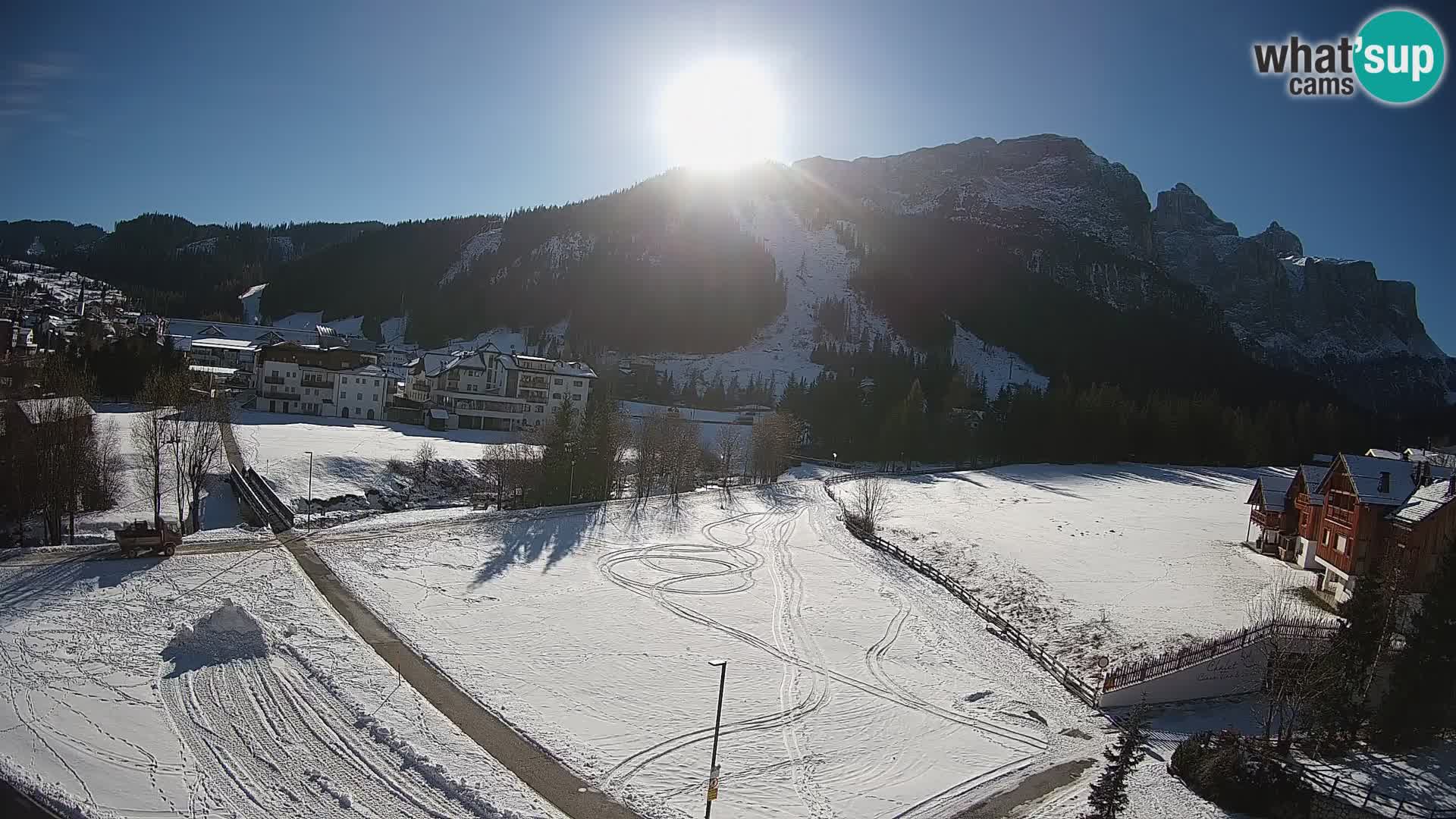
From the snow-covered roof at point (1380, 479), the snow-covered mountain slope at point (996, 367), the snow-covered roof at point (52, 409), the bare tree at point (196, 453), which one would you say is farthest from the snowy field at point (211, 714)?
the snow-covered mountain slope at point (996, 367)

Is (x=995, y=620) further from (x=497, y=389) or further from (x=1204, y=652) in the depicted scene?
(x=497, y=389)

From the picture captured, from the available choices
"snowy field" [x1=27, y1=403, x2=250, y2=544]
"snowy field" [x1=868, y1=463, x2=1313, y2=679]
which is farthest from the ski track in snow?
"snowy field" [x1=868, y1=463, x2=1313, y2=679]

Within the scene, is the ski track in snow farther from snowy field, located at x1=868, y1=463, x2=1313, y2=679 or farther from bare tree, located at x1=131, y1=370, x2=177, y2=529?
snowy field, located at x1=868, y1=463, x2=1313, y2=679

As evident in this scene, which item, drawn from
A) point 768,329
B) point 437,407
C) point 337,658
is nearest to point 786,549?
point 337,658

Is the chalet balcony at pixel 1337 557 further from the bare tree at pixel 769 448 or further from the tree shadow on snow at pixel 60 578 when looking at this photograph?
the tree shadow on snow at pixel 60 578

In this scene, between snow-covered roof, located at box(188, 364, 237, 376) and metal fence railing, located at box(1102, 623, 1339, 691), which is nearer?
metal fence railing, located at box(1102, 623, 1339, 691)

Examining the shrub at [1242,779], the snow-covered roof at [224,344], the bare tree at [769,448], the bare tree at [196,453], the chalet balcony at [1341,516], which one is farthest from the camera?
the snow-covered roof at [224,344]
